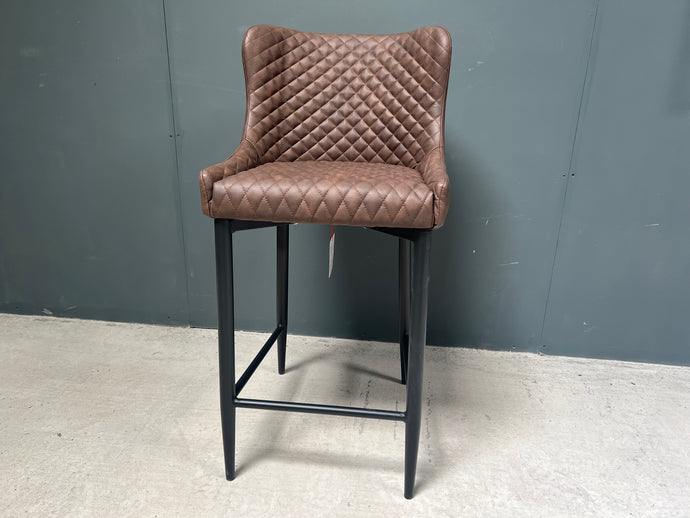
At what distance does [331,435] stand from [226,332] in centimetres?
44

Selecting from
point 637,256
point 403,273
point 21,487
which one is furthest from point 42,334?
point 637,256

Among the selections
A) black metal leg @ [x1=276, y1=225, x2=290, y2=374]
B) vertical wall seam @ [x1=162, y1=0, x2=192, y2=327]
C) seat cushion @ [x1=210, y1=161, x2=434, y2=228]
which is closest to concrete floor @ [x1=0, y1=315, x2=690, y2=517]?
black metal leg @ [x1=276, y1=225, x2=290, y2=374]

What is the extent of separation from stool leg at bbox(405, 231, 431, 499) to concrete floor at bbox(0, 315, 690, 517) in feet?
0.38

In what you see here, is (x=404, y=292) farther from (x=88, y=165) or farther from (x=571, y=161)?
(x=88, y=165)

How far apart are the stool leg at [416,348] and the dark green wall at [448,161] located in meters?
0.69

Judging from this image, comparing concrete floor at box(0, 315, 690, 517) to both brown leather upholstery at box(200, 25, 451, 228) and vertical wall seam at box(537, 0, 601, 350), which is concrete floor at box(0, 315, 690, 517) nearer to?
vertical wall seam at box(537, 0, 601, 350)

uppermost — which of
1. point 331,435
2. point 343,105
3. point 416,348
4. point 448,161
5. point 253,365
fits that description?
point 343,105

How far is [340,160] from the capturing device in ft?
4.12

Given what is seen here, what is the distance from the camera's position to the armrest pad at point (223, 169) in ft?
2.95

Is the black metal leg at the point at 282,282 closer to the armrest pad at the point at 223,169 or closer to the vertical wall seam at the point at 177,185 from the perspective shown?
the armrest pad at the point at 223,169

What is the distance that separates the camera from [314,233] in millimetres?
1662

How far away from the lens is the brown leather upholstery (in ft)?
3.65

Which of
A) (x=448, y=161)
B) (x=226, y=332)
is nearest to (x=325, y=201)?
(x=226, y=332)

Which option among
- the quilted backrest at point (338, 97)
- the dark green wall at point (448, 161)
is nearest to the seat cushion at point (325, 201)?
the quilted backrest at point (338, 97)
